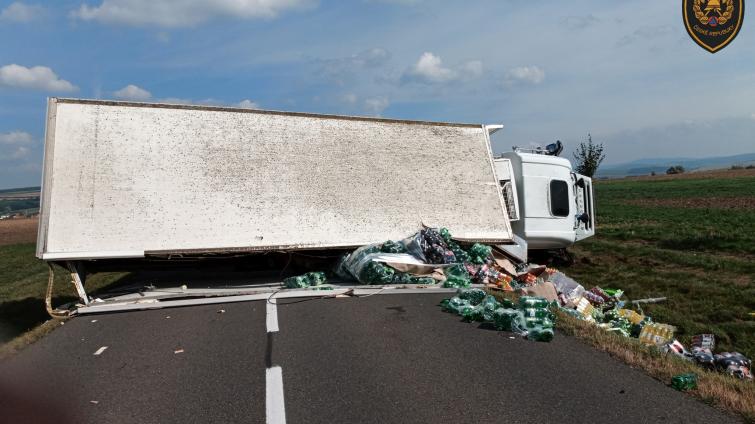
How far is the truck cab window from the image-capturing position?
1226cm

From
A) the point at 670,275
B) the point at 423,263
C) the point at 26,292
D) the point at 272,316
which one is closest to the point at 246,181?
the point at 272,316

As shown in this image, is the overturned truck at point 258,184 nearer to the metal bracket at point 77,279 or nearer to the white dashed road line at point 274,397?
the metal bracket at point 77,279

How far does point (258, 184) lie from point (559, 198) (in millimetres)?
6475

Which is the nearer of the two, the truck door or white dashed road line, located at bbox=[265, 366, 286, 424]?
white dashed road line, located at bbox=[265, 366, 286, 424]

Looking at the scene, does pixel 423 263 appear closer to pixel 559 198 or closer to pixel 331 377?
pixel 559 198

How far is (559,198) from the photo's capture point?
12328mm

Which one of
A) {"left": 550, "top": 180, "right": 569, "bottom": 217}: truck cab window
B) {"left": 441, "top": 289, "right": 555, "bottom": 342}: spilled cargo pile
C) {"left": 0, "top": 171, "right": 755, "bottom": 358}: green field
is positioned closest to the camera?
{"left": 441, "top": 289, "right": 555, "bottom": 342}: spilled cargo pile

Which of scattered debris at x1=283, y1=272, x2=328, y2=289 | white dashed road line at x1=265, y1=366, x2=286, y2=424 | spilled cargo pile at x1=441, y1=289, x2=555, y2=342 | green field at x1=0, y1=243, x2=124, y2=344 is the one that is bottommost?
green field at x1=0, y1=243, x2=124, y2=344

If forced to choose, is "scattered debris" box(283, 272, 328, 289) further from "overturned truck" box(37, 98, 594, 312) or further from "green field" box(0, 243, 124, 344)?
"green field" box(0, 243, 124, 344)

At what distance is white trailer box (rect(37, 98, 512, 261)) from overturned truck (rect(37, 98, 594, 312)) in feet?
0.06

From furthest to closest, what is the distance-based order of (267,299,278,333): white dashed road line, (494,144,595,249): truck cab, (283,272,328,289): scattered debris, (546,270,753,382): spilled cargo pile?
(494,144,595,249): truck cab
(283,272,328,289): scattered debris
(267,299,278,333): white dashed road line
(546,270,753,382): spilled cargo pile

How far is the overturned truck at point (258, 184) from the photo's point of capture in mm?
8664

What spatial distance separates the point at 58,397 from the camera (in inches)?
181

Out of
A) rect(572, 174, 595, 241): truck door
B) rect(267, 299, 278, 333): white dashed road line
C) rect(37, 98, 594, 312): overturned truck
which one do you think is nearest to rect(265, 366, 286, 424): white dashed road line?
rect(267, 299, 278, 333): white dashed road line
